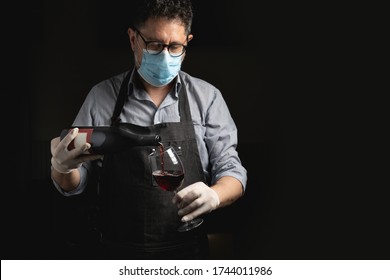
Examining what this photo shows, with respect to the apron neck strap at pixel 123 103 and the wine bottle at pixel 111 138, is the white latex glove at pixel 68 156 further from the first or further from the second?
the apron neck strap at pixel 123 103

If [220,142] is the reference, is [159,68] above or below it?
above

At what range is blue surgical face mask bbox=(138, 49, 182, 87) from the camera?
1789 mm

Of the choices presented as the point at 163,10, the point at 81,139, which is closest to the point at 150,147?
the point at 81,139

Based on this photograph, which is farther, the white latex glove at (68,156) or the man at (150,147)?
the man at (150,147)

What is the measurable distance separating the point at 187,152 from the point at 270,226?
39.5 inches

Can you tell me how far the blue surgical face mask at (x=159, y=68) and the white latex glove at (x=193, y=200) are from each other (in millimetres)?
442

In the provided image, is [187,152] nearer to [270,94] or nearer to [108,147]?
[108,147]

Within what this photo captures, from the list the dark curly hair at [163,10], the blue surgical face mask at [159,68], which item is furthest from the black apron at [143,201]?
the dark curly hair at [163,10]

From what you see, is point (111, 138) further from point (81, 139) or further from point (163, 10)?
point (163, 10)

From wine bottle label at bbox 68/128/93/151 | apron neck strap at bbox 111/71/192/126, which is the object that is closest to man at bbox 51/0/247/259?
apron neck strap at bbox 111/71/192/126

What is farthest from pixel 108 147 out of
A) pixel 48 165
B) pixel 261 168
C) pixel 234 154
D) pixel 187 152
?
pixel 261 168

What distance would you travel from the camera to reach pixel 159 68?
71.6 inches

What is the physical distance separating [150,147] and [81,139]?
0.28 meters

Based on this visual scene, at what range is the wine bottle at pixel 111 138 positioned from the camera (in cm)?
164
